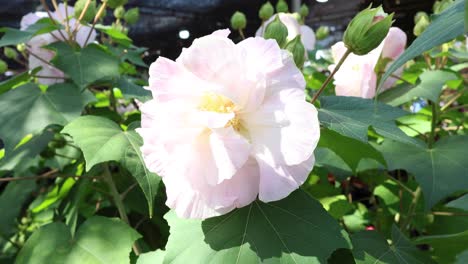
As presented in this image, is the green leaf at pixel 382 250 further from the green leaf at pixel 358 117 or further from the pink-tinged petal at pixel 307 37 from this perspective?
the pink-tinged petal at pixel 307 37

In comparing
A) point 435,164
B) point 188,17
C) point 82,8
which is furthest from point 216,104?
point 188,17

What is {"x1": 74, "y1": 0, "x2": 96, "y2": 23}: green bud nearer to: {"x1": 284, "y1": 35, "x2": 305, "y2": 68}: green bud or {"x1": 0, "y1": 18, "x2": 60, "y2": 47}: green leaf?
{"x1": 0, "y1": 18, "x2": 60, "y2": 47}: green leaf

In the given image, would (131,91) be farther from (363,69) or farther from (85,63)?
(363,69)

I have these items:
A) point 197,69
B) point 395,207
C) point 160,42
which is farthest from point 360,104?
point 160,42

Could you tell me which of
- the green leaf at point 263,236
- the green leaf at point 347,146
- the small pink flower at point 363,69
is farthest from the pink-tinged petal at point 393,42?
the green leaf at point 263,236

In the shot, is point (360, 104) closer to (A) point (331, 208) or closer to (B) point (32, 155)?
(A) point (331, 208)
